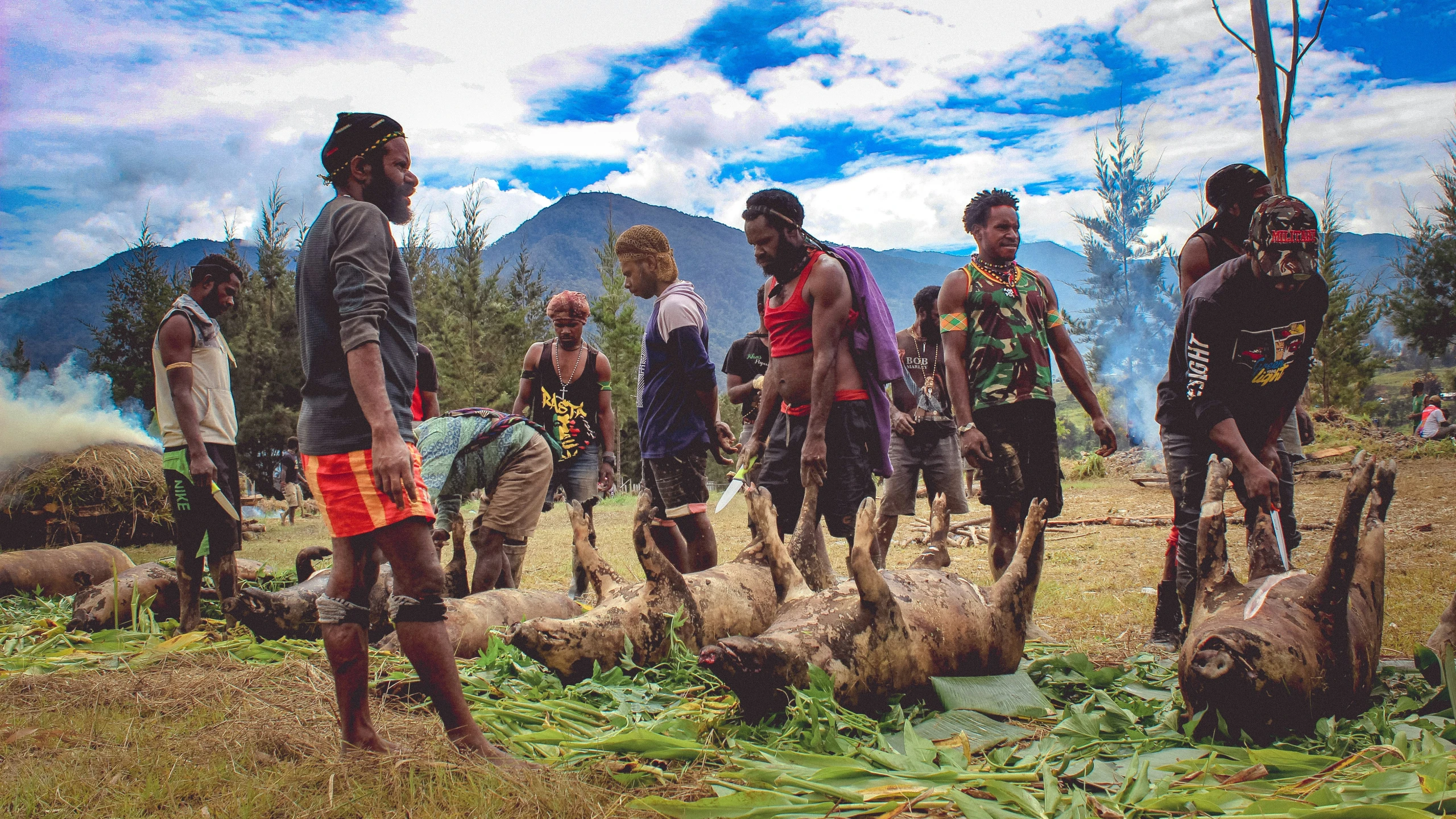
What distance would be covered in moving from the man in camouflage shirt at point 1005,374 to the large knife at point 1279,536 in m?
0.95

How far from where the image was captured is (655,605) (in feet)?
10.5

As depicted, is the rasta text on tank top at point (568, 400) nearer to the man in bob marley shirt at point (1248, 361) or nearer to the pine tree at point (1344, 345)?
the man in bob marley shirt at point (1248, 361)

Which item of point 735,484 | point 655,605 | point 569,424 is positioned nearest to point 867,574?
point 655,605

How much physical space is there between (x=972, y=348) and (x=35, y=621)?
5399 mm

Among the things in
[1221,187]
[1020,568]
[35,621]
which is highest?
[1221,187]

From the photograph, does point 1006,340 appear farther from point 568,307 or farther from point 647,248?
point 568,307

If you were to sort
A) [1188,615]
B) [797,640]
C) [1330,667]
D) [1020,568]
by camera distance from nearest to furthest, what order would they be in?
[1330,667] < [797,640] < [1020,568] < [1188,615]

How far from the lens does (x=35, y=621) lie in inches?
182

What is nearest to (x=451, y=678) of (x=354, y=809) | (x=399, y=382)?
(x=354, y=809)

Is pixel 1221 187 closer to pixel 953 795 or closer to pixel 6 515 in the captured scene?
pixel 953 795

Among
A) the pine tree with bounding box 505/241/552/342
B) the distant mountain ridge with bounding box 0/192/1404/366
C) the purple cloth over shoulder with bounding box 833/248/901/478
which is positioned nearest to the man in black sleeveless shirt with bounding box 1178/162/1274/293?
the purple cloth over shoulder with bounding box 833/248/901/478

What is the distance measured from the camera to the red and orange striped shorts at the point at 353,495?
2.31m

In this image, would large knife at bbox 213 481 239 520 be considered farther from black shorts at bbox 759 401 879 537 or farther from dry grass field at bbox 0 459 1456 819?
black shorts at bbox 759 401 879 537

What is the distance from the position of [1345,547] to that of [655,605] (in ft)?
7.41
